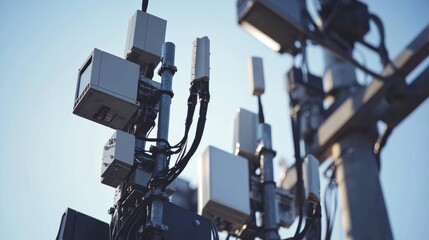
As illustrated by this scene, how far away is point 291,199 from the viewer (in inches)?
239

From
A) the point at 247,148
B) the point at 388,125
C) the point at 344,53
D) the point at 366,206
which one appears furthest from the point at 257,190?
the point at 388,125

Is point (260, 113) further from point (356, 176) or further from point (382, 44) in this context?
point (356, 176)

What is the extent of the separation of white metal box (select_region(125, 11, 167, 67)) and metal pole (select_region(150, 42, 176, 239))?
16cm

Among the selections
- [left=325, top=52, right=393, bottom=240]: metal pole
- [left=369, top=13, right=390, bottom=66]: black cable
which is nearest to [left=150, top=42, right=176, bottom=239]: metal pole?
[left=369, top=13, right=390, bottom=66]: black cable

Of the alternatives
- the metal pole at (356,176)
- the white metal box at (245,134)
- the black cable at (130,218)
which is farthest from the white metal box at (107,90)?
the metal pole at (356,176)

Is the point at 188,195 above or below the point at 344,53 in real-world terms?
below

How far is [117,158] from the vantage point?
137 inches

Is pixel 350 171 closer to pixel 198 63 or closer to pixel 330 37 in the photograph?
pixel 330 37

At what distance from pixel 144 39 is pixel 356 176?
5.72 m

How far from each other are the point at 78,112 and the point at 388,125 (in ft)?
21.7

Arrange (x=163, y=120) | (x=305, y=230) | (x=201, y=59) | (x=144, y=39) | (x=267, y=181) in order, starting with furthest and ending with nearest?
(x=267, y=181), (x=305, y=230), (x=144, y=39), (x=201, y=59), (x=163, y=120)

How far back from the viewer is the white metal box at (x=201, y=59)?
3639mm

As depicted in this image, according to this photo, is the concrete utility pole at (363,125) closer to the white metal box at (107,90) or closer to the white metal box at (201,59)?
the white metal box at (201,59)

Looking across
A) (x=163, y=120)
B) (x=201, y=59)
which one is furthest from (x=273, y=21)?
(x=163, y=120)
